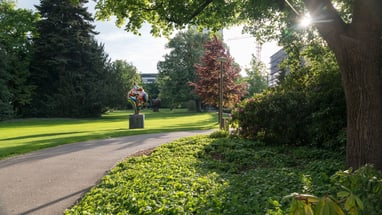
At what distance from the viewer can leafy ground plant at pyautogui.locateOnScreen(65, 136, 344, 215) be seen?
13.7 feet

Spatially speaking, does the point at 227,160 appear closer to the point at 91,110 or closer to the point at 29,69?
the point at 91,110

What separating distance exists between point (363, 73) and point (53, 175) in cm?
666

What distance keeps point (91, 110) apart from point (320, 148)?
33519 mm

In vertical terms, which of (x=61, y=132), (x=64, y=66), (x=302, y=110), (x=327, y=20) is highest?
(x=64, y=66)

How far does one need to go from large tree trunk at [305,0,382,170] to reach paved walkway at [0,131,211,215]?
4889 millimetres

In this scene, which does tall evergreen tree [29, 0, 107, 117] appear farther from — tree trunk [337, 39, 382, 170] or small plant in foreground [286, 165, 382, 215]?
small plant in foreground [286, 165, 382, 215]

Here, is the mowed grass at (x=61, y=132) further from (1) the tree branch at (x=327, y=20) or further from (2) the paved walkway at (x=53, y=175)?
(1) the tree branch at (x=327, y=20)

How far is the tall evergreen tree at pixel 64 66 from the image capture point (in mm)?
37031

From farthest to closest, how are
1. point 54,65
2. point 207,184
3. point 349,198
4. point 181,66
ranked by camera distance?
point 181,66
point 54,65
point 207,184
point 349,198

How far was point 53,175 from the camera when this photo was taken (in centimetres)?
705

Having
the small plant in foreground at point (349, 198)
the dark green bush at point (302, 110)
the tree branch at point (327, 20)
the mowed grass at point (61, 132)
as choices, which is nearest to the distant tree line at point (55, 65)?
the mowed grass at point (61, 132)

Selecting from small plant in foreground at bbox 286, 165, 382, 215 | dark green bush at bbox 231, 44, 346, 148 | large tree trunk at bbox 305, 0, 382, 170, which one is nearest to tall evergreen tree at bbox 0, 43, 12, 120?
dark green bush at bbox 231, 44, 346, 148

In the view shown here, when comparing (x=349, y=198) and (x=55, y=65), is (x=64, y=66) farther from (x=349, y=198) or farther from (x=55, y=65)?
(x=349, y=198)

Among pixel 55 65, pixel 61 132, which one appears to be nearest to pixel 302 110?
pixel 61 132
